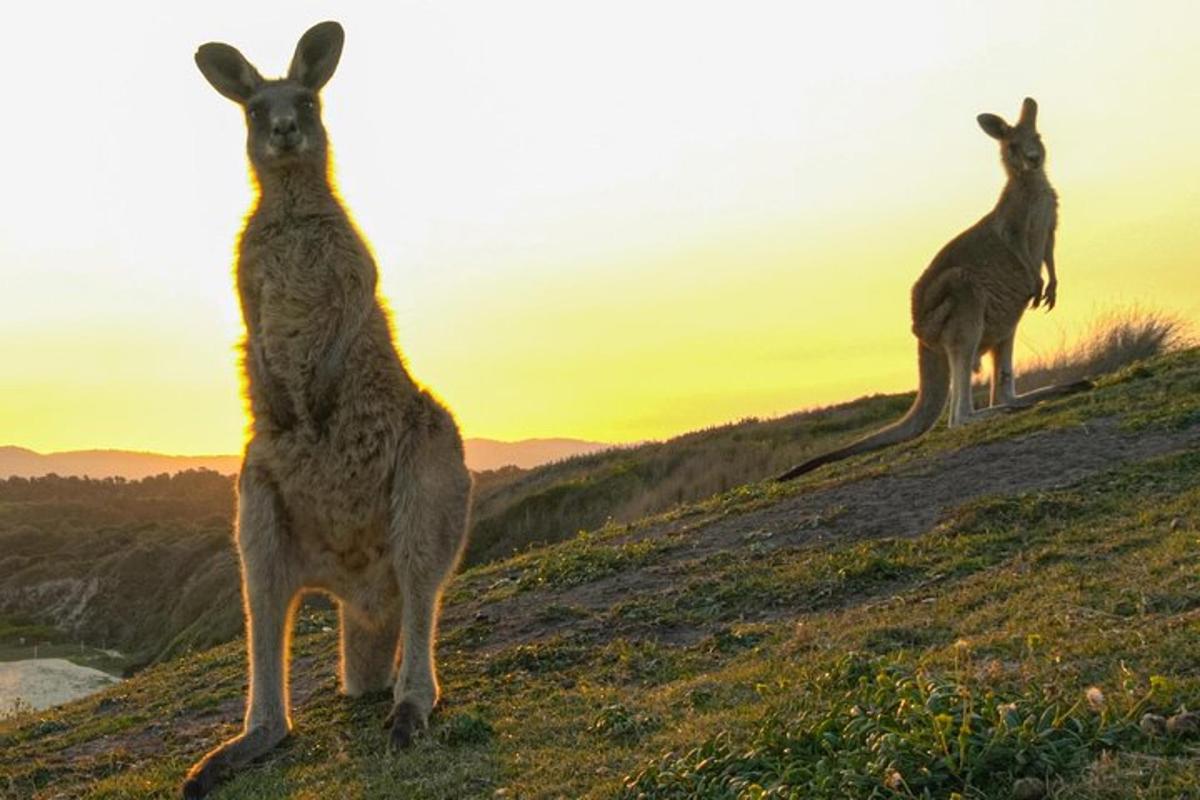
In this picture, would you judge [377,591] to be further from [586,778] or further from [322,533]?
[586,778]

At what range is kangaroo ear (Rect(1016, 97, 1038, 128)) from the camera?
13.4 m

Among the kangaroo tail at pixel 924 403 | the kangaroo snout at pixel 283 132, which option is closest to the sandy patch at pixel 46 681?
the kangaroo tail at pixel 924 403

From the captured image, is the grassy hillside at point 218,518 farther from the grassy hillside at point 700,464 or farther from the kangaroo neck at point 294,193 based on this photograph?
the kangaroo neck at point 294,193

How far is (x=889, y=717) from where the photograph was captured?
370 cm

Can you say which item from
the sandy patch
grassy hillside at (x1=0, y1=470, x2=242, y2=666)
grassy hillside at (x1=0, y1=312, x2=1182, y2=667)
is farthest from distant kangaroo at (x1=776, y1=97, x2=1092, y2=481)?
grassy hillside at (x1=0, y1=470, x2=242, y2=666)

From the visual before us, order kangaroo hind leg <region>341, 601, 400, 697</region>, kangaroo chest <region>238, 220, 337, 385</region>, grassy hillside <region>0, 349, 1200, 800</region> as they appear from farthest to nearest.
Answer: kangaroo hind leg <region>341, 601, 400, 697</region> → kangaroo chest <region>238, 220, 337, 385</region> → grassy hillside <region>0, 349, 1200, 800</region>

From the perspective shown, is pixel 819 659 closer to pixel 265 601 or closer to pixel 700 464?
pixel 265 601

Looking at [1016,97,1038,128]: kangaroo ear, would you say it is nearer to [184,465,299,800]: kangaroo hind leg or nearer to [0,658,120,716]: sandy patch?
[184,465,299,800]: kangaroo hind leg

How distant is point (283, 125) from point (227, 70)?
2.42ft

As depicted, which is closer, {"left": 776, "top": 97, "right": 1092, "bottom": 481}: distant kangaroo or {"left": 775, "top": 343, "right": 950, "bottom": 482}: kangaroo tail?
{"left": 776, "top": 97, "right": 1092, "bottom": 481}: distant kangaroo

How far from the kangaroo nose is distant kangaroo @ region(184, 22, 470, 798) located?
1 cm

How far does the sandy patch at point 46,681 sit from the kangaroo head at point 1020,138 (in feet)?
50.1

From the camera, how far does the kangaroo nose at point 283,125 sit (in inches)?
245

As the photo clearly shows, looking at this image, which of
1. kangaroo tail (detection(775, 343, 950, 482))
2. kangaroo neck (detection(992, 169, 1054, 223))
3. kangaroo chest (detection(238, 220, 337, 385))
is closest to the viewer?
kangaroo chest (detection(238, 220, 337, 385))
